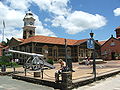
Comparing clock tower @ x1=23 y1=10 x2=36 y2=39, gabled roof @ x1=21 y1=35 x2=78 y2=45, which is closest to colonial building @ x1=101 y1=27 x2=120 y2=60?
gabled roof @ x1=21 y1=35 x2=78 y2=45

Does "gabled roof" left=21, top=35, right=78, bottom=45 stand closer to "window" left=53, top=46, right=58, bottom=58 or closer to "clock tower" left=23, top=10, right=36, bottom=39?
"window" left=53, top=46, right=58, bottom=58

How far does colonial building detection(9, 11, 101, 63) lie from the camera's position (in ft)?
145

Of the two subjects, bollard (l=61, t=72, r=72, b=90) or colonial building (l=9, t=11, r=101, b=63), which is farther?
colonial building (l=9, t=11, r=101, b=63)

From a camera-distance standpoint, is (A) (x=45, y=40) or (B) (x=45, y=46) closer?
(B) (x=45, y=46)

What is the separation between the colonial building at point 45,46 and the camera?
145ft

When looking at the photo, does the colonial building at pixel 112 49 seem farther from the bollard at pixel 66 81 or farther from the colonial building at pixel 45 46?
the bollard at pixel 66 81

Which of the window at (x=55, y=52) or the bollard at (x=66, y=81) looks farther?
the window at (x=55, y=52)

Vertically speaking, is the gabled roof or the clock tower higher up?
the clock tower

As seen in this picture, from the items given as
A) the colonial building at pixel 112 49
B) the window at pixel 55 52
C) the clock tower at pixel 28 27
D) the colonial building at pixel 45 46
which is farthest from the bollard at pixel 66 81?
the clock tower at pixel 28 27

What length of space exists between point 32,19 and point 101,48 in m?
25.4

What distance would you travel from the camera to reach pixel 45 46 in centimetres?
4522

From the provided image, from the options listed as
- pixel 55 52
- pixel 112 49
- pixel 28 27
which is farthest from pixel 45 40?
pixel 112 49

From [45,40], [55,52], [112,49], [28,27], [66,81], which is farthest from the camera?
[28,27]

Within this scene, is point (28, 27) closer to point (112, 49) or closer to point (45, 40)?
point (45, 40)
